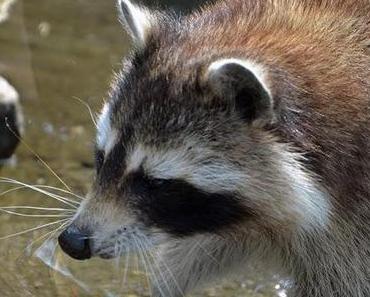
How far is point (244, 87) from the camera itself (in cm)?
408

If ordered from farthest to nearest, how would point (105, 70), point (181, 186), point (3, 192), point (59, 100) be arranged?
point (105, 70) < point (59, 100) < point (3, 192) < point (181, 186)

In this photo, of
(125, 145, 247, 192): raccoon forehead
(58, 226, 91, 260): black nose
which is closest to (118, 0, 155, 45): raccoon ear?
(125, 145, 247, 192): raccoon forehead

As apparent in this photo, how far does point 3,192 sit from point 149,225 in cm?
192

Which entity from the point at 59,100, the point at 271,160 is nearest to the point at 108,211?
the point at 271,160

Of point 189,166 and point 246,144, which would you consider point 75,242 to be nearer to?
point 189,166

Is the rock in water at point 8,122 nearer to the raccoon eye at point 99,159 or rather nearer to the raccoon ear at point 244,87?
the raccoon eye at point 99,159

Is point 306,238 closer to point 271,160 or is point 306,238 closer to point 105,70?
point 271,160

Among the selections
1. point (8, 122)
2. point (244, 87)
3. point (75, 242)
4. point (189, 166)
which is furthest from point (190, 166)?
point (8, 122)

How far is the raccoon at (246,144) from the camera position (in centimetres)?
412

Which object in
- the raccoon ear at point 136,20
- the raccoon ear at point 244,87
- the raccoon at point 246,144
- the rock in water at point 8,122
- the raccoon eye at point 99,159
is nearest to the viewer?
the raccoon ear at point 244,87

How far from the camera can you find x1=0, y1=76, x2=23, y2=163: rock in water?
6523 millimetres

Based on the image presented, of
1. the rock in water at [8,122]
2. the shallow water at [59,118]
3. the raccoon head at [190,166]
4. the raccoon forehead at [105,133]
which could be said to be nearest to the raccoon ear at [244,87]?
the raccoon head at [190,166]

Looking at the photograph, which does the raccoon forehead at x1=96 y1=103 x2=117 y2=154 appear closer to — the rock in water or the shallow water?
the shallow water

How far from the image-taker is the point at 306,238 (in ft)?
14.3
